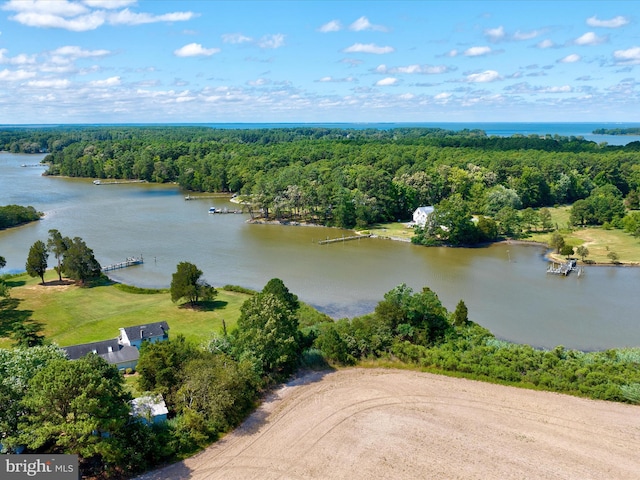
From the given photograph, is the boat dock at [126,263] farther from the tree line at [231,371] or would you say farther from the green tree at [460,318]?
the green tree at [460,318]

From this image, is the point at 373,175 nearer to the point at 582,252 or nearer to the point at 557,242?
the point at 557,242

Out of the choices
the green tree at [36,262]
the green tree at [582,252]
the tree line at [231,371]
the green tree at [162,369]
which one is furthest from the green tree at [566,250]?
the green tree at [36,262]

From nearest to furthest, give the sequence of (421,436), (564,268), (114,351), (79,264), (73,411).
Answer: (73,411) → (421,436) → (114,351) → (79,264) → (564,268)

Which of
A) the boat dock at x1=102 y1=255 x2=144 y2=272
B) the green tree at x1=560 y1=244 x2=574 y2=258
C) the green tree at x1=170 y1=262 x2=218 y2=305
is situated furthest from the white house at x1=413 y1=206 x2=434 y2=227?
the green tree at x1=170 y1=262 x2=218 y2=305

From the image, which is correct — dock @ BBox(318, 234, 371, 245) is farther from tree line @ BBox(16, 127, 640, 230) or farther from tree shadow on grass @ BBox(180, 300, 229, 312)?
tree shadow on grass @ BBox(180, 300, 229, 312)

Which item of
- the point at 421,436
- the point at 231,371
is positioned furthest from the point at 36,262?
the point at 421,436

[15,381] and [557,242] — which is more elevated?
[557,242]
